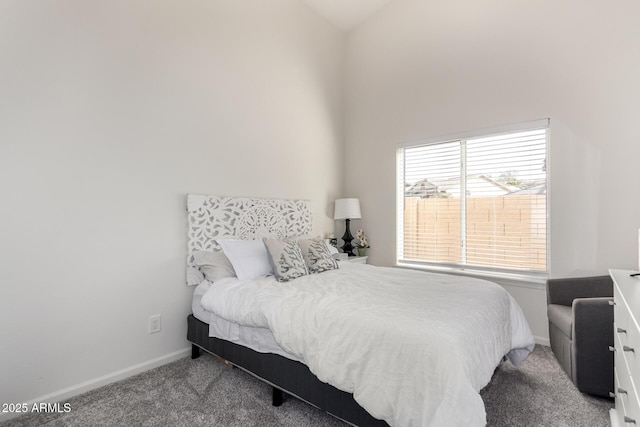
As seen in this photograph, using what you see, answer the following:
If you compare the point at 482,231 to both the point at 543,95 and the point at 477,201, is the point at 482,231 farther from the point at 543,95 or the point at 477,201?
the point at 543,95

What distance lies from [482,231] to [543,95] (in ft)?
4.64

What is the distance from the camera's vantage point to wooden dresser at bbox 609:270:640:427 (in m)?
1.09

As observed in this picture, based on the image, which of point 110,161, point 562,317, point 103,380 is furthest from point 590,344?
point 110,161

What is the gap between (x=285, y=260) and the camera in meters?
2.61

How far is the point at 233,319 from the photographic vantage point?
2102mm

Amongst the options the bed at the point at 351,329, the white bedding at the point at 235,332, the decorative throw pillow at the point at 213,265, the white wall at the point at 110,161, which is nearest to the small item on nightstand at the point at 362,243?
the bed at the point at 351,329

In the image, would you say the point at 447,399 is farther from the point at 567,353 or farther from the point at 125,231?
the point at 125,231

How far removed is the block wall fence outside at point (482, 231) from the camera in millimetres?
3031

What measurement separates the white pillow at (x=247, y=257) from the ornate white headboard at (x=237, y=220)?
0.65 feet

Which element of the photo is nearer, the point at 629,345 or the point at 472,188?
the point at 629,345

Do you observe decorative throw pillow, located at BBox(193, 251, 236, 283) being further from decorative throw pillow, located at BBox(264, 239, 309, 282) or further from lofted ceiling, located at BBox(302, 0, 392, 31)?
lofted ceiling, located at BBox(302, 0, 392, 31)

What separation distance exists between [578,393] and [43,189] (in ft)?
12.2

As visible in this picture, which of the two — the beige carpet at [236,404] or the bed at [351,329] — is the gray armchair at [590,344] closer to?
the beige carpet at [236,404]

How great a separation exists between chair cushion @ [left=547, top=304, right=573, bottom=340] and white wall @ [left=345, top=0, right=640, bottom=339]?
1.62 ft
